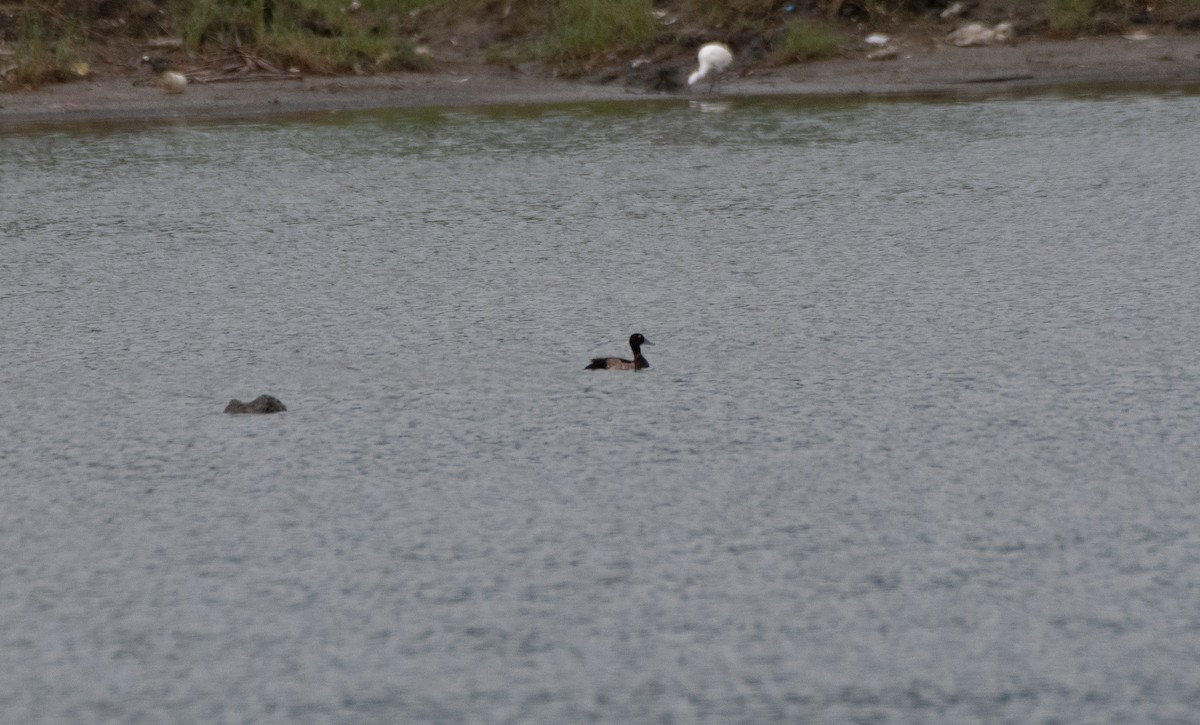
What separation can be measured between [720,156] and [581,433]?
707 centimetres

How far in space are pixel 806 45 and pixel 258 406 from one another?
13.6 meters

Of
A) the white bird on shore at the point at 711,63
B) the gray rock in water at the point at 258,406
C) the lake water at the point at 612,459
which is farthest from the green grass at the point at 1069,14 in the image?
the gray rock in water at the point at 258,406

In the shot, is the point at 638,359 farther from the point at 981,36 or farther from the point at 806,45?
the point at 981,36

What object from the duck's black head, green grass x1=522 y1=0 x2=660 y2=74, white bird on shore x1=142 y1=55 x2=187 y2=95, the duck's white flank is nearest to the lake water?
the duck's white flank

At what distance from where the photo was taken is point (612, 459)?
510 centimetres

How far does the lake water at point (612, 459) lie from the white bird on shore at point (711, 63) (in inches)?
288

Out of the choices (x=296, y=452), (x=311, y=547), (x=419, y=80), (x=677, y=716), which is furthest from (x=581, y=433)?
(x=419, y=80)

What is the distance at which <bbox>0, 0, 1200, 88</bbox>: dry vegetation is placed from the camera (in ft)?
60.8

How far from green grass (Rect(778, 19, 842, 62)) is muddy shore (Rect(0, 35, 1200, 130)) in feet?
0.67

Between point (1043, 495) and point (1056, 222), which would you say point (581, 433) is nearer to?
point (1043, 495)

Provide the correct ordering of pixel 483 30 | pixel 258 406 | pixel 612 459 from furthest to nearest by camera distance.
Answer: pixel 483 30
pixel 258 406
pixel 612 459

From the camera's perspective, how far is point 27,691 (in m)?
3.55

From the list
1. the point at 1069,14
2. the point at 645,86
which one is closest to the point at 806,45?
the point at 645,86

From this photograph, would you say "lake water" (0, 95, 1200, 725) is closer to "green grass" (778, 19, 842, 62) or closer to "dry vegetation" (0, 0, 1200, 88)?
"green grass" (778, 19, 842, 62)
